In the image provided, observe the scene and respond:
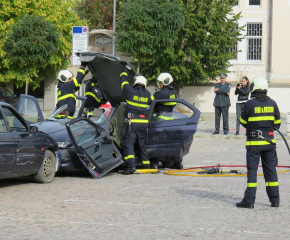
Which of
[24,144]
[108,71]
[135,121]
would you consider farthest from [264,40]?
[24,144]

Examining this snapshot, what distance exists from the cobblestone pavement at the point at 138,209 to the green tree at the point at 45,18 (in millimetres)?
21388

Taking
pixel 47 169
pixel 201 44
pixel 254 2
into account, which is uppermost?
pixel 254 2

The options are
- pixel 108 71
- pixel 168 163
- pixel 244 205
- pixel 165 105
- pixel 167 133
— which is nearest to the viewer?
pixel 244 205

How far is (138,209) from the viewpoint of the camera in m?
6.56

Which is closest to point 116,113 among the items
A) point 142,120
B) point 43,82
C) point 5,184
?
point 142,120

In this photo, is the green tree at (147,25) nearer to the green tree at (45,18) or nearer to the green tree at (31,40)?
the green tree at (31,40)

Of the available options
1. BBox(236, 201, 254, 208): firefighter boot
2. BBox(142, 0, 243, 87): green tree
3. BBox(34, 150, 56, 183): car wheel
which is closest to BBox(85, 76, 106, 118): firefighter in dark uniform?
BBox(34, 150, 56, 183): car wheel

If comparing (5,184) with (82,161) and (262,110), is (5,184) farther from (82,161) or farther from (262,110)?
(262,110)

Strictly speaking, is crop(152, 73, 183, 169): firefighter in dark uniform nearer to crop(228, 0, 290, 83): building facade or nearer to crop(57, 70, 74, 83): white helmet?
crop(57, 70, 74, 83): white helmet

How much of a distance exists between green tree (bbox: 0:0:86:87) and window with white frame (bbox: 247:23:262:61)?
11.8m

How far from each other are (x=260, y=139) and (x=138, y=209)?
185cm

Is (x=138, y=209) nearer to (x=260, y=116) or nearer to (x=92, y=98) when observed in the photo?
(x=260, y=116)

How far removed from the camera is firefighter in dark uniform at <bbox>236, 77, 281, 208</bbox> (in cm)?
677

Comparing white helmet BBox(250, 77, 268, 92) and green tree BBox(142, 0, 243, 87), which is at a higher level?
green tree BBox(142, 0, 243, 87)
